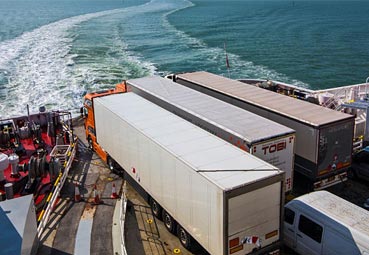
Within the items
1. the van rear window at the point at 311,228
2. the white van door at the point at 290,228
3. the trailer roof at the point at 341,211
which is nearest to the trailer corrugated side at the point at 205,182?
A: the van rear window at the point at 311,228

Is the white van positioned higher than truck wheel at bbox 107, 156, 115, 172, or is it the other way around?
the white van

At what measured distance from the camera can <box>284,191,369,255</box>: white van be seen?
421 inches

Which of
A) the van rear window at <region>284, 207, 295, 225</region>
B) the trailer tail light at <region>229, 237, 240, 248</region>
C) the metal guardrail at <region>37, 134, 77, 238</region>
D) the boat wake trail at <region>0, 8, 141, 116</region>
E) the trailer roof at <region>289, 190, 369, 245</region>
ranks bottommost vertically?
the boat wake trail at <region>0, 8, 141, 116</region>

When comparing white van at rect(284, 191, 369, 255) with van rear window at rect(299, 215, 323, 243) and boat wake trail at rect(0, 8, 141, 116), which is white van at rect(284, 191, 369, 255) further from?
boat wake trail at rect(0, 8, 141, 116)

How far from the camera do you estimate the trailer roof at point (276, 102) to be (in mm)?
15164

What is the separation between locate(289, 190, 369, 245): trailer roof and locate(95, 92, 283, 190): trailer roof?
229 centimetres

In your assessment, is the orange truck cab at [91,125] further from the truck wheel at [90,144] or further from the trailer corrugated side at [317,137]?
the trailer corrugated side at [317,137]

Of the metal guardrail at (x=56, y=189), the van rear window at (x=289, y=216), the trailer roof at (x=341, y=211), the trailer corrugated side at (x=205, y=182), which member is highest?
the trailer corrugated side at (x=205, y=182)

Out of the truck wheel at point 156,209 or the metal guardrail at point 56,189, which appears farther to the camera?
the truck wheel at point 156,209

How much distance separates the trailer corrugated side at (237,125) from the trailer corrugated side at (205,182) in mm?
997

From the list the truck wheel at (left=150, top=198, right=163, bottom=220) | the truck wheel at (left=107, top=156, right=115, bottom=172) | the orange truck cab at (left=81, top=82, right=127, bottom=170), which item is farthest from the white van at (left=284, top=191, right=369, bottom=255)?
the orange truck cab at (left=81, top=82, right=127, bottom=170)

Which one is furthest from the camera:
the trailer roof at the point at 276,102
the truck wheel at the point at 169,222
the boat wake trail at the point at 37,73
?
the boat wake trail at the point at 37,73

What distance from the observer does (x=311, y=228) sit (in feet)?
38.5

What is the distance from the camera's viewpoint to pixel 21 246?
10.3 metres
